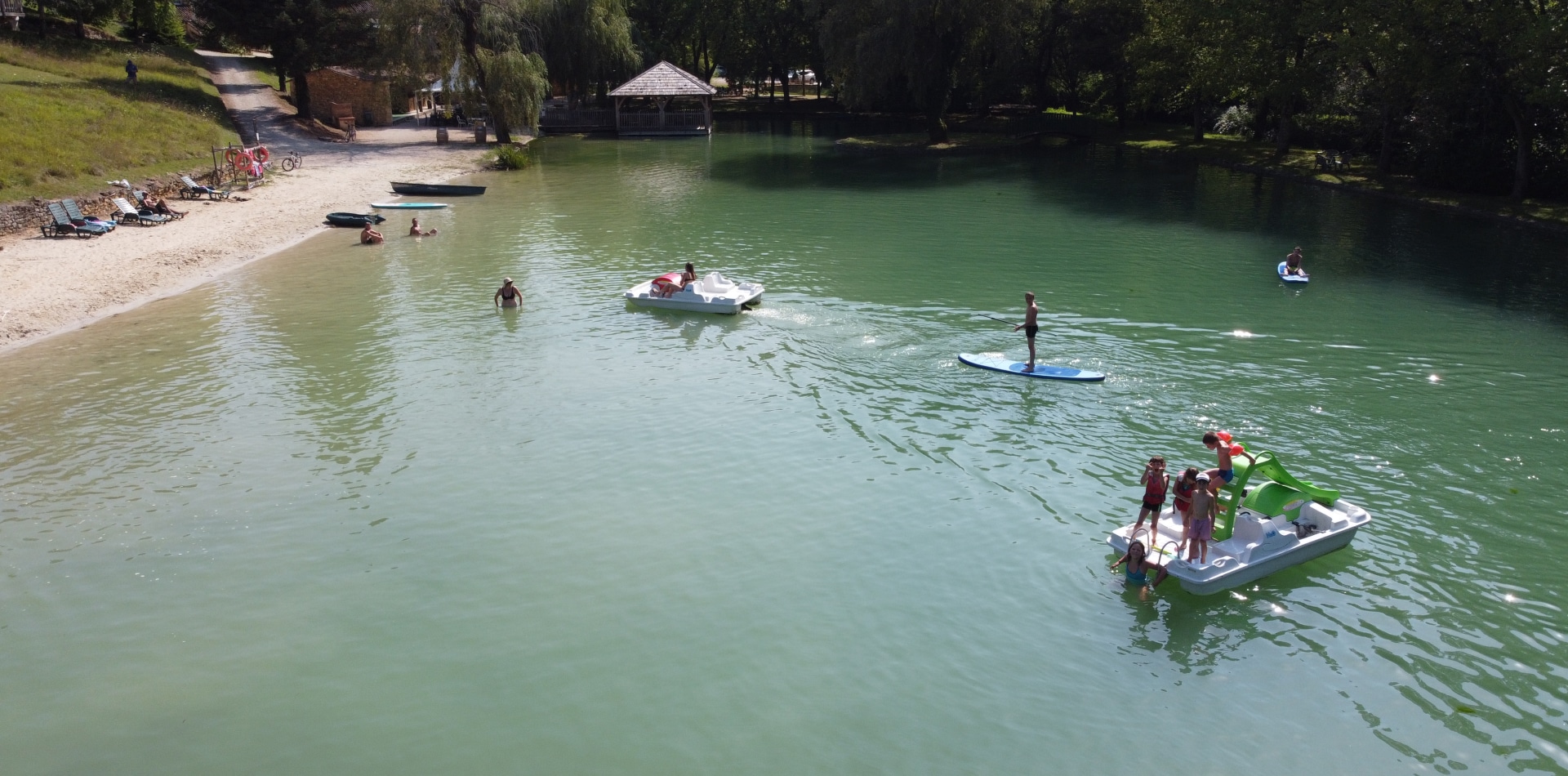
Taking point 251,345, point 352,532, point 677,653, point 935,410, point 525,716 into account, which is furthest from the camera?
point 251,345

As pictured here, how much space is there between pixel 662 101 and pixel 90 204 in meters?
44.5

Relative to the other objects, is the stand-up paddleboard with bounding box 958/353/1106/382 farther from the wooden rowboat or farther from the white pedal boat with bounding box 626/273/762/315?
the wooden rowboat

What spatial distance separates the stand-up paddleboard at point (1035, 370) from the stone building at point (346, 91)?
167 ft

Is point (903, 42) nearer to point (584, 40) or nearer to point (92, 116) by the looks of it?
point (584, 40)

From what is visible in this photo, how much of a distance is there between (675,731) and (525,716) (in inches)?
69.6

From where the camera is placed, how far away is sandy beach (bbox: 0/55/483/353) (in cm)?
2630

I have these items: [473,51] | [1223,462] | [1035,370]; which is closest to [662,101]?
[473,51]

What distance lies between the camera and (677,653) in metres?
12.3

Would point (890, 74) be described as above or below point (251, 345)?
above

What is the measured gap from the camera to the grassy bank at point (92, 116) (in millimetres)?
34438

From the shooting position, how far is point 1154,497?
1323cm

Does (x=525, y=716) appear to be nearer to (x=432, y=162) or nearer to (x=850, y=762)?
(x=850, y=762)

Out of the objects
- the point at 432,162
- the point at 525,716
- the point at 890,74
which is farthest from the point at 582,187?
the point at 525,716

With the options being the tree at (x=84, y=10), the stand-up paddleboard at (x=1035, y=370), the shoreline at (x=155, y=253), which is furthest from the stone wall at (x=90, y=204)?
the stand-up paddleboard at (x=1035, y=370)
